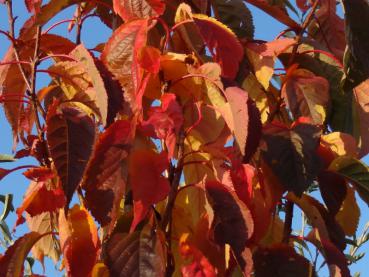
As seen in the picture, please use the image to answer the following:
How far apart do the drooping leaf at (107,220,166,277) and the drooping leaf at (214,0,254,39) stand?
443 mm

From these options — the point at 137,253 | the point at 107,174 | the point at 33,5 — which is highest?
the point at 33,5

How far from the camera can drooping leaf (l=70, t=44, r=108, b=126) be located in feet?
2.56

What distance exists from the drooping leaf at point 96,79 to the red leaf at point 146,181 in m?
0.06

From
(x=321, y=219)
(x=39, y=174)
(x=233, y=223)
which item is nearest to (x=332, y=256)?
(x=321, y=219)

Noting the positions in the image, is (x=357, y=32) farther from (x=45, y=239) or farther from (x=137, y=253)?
(x=45, y=239)

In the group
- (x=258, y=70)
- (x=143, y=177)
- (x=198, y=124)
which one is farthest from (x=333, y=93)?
(x=143, y=177)

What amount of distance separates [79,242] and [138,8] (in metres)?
0.32

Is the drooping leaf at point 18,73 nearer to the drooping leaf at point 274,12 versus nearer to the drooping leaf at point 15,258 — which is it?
the drooping leaf at point 15,258

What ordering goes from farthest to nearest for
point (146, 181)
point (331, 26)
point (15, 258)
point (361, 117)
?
point (331, 26) → point (361, 117) → point (15, 258) → point (146, 181)

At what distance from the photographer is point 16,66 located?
105cm

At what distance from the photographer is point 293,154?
0.87 m

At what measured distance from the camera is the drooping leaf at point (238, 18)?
1164 millimetres

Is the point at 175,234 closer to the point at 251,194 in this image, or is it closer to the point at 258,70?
the point at 251,194

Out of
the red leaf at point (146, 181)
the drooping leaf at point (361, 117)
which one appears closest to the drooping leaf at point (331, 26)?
the drooping leaf at point (361, 117)
